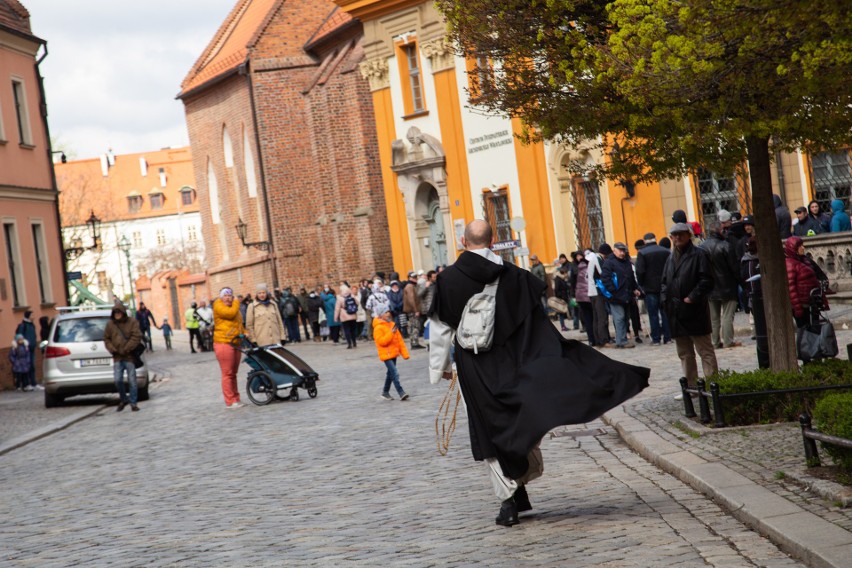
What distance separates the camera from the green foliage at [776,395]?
396 inches

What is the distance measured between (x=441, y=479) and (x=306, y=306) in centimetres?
3330

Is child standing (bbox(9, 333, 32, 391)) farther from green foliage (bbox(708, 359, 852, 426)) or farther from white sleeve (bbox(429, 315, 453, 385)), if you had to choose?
white sleeve (bbox(429, 315, 453, 385))

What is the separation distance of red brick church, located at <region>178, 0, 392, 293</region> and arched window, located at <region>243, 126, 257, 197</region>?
5 cm

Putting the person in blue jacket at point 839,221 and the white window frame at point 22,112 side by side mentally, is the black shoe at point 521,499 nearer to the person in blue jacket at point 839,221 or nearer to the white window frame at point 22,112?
the person in blue jacket at point 839,221

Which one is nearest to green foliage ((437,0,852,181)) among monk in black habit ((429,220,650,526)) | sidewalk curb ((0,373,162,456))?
monk in black habit ((429,220,650,526))

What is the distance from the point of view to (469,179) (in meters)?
37.9

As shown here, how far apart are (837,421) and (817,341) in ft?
16.0

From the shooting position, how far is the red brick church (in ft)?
153

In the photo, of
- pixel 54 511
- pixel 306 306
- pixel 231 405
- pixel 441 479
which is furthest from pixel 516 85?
pixel 306 306

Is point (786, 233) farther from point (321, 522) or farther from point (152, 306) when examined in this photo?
point (152, 306)

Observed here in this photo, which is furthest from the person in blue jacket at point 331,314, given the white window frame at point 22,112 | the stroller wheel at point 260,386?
the stroller wheel at point 260,386

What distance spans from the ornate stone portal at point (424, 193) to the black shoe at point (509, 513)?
31341 mm

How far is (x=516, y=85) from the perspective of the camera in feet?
38.2

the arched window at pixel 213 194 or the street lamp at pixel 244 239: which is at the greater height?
the arched window at pixel 213 194
